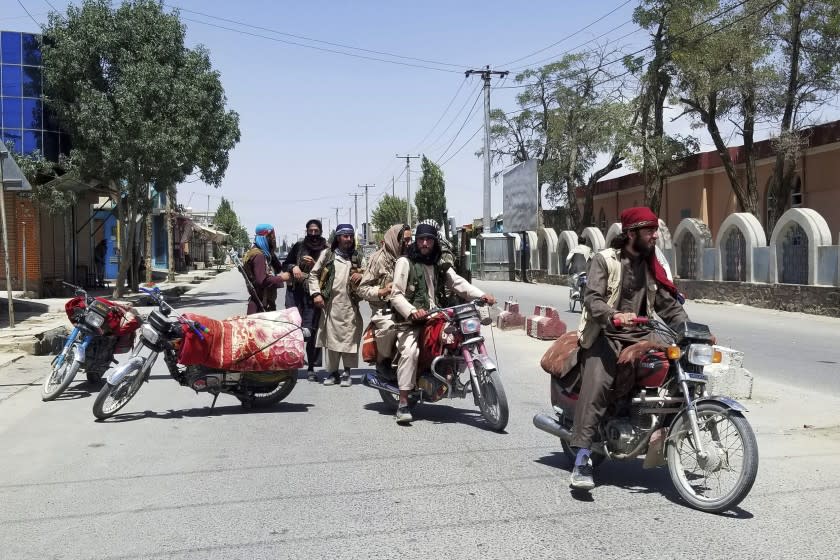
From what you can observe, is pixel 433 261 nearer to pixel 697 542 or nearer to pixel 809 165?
pixel 697 542

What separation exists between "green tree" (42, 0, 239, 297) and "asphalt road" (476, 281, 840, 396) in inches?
412

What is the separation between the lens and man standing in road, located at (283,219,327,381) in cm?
957

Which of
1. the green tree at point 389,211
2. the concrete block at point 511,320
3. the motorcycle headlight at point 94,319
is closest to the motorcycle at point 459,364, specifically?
the motorcycle headlight at point 94,319

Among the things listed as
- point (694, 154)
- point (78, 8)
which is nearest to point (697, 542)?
point (78, 8)

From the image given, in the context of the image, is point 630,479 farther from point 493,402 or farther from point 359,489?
point 359,489

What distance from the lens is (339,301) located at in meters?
8.95

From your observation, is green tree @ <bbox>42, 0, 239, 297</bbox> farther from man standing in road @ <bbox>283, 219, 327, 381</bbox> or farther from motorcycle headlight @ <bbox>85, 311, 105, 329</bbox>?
motorcycle headlight @ <bbox>85, 311, 105, 329</bbox>

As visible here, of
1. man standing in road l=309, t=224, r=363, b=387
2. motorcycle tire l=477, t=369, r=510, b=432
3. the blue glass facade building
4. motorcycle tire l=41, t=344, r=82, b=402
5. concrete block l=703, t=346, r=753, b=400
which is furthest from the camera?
the blue glass facade building

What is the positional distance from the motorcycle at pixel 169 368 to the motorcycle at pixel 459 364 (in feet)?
4.98

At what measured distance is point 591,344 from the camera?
4766 millimetres

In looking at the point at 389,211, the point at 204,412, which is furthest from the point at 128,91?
the point at 389,211

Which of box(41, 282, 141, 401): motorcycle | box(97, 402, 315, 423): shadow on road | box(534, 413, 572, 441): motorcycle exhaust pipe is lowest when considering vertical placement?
box(97, 402, 315, 423): shadow on road

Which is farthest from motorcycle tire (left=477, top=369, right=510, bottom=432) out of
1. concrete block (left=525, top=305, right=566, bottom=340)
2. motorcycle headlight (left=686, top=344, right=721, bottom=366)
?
concrete block (left=525, top=305, right=566, bottom=340)

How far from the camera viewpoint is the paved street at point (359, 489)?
4043mm
